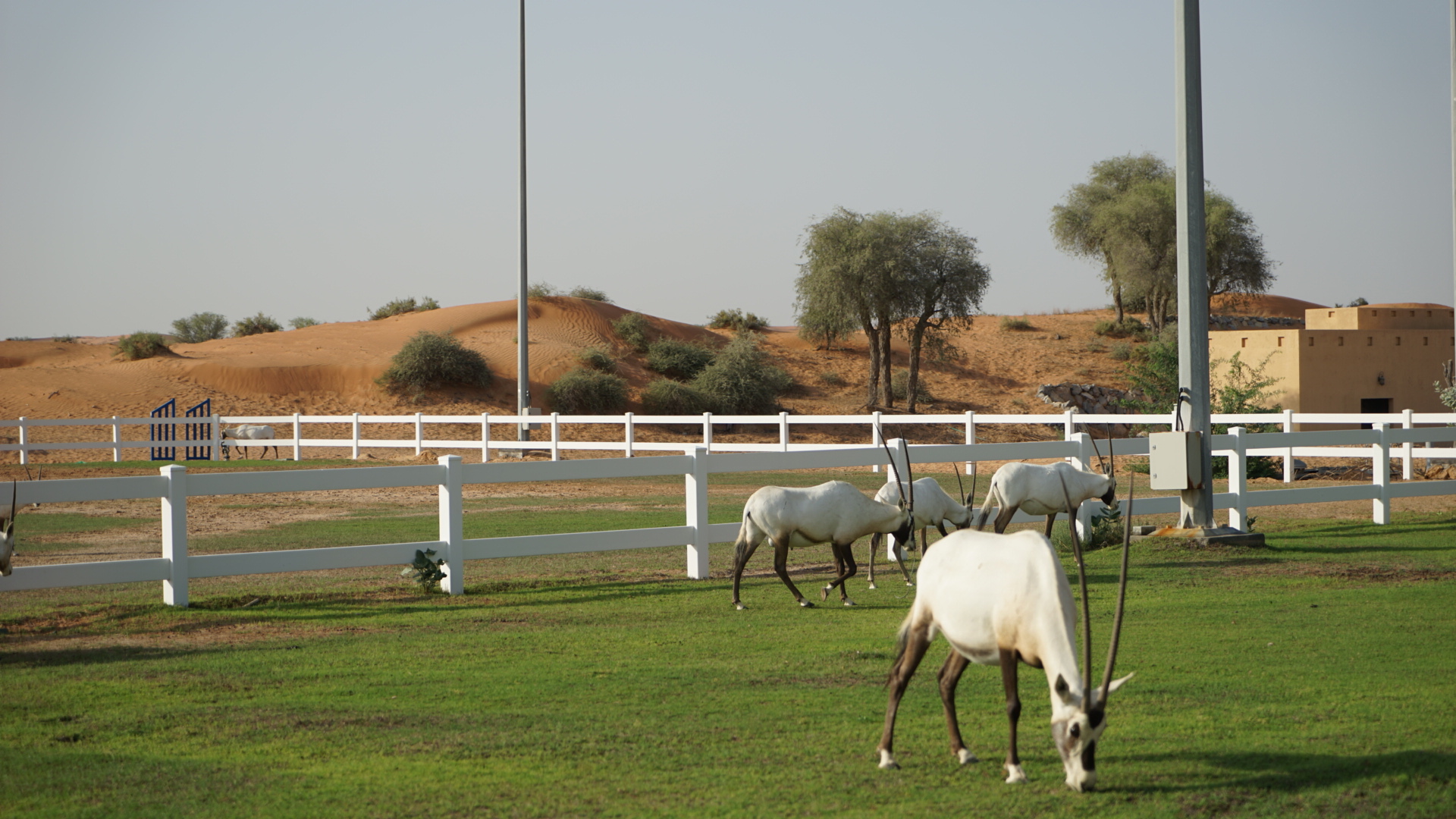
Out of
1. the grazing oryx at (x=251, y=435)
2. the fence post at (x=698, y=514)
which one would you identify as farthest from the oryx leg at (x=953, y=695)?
the grazing oryx at (x=251, y=435)

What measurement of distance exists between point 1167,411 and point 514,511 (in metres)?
16.3

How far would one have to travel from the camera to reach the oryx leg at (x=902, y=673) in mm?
→ 5496

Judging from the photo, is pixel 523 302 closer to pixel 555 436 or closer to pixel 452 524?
pixel 555 436

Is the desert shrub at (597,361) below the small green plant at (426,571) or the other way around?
the other way around

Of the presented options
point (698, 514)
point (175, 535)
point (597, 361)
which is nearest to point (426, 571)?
point (175, 535)

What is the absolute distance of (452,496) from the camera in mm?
11352

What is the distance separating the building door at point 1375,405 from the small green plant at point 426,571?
3696 cm

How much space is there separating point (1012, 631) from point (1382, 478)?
13.5m

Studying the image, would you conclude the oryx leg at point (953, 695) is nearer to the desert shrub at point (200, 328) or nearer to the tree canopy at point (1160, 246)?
the tree canopy at point (1160, 246)

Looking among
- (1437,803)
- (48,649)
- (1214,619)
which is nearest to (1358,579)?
(1214,619)

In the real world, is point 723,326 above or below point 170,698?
above

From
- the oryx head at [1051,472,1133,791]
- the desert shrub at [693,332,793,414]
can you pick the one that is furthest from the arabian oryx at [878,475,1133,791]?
the desert shrub at [693,332,793,414]

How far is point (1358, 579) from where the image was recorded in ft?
37.3

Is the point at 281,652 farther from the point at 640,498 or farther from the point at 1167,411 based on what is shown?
→ the point at 1167,411
